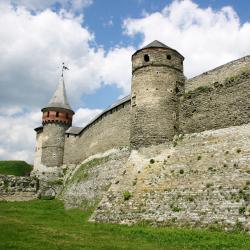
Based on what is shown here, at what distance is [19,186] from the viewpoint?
41406 mm

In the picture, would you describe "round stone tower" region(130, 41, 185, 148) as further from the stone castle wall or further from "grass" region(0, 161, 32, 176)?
"grass" region(0, 161, 32, 176)

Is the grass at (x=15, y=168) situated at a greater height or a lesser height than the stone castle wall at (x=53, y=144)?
lesser

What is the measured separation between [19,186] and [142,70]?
22.4m

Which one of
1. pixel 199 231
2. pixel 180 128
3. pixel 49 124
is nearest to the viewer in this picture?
pixel 199 231

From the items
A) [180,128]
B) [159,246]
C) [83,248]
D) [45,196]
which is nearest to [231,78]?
[180,128]

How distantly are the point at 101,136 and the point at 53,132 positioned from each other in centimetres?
1304

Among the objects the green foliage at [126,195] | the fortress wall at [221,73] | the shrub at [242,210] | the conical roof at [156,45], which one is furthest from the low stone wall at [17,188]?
the shrub at [242,210]

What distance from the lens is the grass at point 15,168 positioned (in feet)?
172

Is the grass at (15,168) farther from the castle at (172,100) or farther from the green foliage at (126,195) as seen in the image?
the green foliage at (126,195)

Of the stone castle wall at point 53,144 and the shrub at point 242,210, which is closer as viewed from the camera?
the shrub at point 242,210

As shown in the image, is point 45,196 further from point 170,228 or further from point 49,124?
point 170,228

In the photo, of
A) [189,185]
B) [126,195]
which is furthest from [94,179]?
[189,185]

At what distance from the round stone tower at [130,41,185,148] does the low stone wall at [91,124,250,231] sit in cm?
110

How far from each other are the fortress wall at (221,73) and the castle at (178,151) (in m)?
0.06
